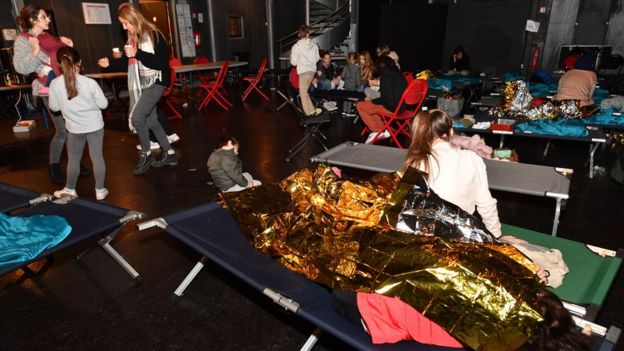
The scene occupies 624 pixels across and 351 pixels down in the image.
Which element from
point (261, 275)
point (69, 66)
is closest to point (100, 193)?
point (69, 66)

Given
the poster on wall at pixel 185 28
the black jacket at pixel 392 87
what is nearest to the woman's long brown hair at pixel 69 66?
the black jacket at pixel 392 87

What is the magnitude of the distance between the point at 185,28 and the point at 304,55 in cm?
533

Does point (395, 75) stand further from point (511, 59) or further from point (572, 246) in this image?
point (511, 59)

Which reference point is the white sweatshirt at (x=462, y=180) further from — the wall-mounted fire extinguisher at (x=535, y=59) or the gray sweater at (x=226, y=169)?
the wall-mounted fire extinguisher at (x=535, y=59)

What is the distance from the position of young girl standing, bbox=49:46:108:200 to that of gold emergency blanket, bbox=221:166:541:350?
166cm

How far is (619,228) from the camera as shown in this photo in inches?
122

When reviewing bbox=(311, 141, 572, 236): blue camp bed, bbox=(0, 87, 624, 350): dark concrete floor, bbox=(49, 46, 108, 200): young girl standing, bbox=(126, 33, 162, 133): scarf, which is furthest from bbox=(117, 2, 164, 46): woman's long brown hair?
bbox=(311, 141, 572, 236): blue camp bed

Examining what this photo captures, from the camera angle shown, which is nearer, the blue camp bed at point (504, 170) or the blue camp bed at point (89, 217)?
the blue camp bed at point (89, 217)

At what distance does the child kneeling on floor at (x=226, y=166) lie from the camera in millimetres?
3186

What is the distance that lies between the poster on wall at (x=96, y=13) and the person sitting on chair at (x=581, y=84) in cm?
804

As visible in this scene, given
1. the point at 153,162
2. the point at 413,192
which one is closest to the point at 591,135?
the point at 413,192

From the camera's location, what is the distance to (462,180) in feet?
6.80

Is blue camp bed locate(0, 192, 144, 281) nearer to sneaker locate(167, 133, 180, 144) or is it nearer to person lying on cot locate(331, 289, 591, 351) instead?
person lying on cot locate(331, 289, 591, 351)

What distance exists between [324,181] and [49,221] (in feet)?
5.01
